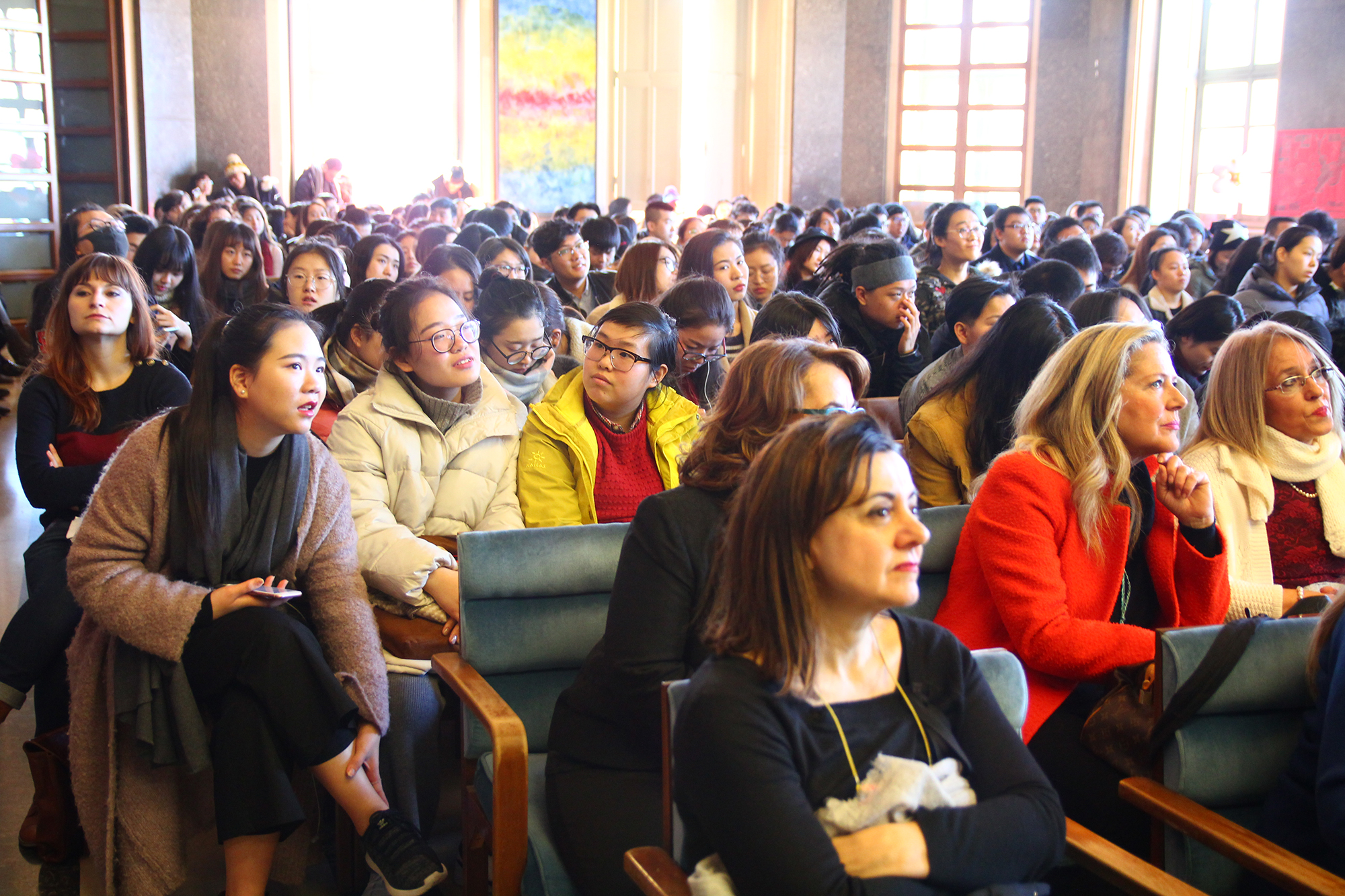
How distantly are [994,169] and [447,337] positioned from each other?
1571 cm

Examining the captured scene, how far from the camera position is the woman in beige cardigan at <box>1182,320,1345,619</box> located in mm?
2707

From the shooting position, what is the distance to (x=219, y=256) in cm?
546

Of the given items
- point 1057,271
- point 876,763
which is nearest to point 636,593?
point 876,763

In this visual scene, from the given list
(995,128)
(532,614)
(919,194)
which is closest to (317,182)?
(919,194)

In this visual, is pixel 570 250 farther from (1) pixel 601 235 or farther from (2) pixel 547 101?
(2) pixel 547 101

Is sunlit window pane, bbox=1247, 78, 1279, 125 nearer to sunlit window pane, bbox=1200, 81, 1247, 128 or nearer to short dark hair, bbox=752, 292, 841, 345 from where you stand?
sunlit window pane, bbox=1200, 81, 1247, 128

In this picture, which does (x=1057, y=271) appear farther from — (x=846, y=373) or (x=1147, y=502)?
(x=846, y=373)

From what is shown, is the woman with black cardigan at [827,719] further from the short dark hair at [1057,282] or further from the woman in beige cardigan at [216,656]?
the short dark hair at [1057,282]

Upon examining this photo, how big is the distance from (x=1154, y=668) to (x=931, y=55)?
16.5m

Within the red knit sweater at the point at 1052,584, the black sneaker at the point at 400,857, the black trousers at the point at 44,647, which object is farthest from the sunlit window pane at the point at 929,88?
the black sneaker at the point at 400,857

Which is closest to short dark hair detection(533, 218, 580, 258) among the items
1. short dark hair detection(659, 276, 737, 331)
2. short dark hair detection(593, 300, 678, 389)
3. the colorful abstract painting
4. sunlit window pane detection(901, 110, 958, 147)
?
short dark hair detection(659, 276, 737, 331)

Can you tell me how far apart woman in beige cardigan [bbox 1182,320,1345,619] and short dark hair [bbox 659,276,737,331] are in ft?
4.57

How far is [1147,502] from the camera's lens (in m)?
2.32

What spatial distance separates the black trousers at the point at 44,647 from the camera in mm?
2736
